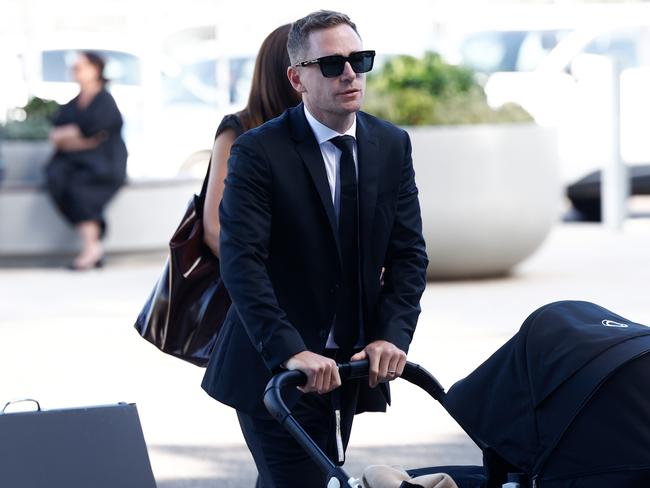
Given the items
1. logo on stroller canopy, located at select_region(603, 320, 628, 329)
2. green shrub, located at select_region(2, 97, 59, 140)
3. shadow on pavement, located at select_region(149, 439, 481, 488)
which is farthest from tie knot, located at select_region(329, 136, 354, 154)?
green shrub, located at select_region(2, 97, 59, 140)

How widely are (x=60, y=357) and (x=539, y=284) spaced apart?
3987 millimetres

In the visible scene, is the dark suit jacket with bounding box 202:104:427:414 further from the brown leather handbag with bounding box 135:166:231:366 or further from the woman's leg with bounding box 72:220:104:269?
the woman's leg with bounding box 72:220:104:269

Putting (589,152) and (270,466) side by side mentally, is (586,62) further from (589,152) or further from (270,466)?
(270,466)

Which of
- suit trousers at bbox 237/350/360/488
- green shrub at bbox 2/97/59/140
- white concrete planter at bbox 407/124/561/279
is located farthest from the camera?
green shrub at bbox 2/97/59/140

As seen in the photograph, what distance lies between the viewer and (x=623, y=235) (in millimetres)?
14445

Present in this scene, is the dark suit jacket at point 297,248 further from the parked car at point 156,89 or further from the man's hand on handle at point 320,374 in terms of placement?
the parked car at point 156,89

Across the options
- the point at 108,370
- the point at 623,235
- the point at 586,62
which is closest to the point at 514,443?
the point at 108,370

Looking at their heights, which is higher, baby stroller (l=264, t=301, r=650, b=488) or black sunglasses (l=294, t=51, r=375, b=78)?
black sunglasses (l=294, t=51, r=375, b=78)

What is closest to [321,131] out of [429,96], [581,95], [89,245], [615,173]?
[429,96]

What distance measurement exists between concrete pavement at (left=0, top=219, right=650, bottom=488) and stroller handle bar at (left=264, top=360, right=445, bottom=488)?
213cm

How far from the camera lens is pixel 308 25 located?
11.3ft

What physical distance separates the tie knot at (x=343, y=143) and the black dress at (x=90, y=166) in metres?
9.13

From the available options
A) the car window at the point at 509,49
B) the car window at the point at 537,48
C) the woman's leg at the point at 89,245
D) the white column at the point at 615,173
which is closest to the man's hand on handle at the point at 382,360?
the woman's leg at the point at 89,245

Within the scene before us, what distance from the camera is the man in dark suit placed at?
135 inches
